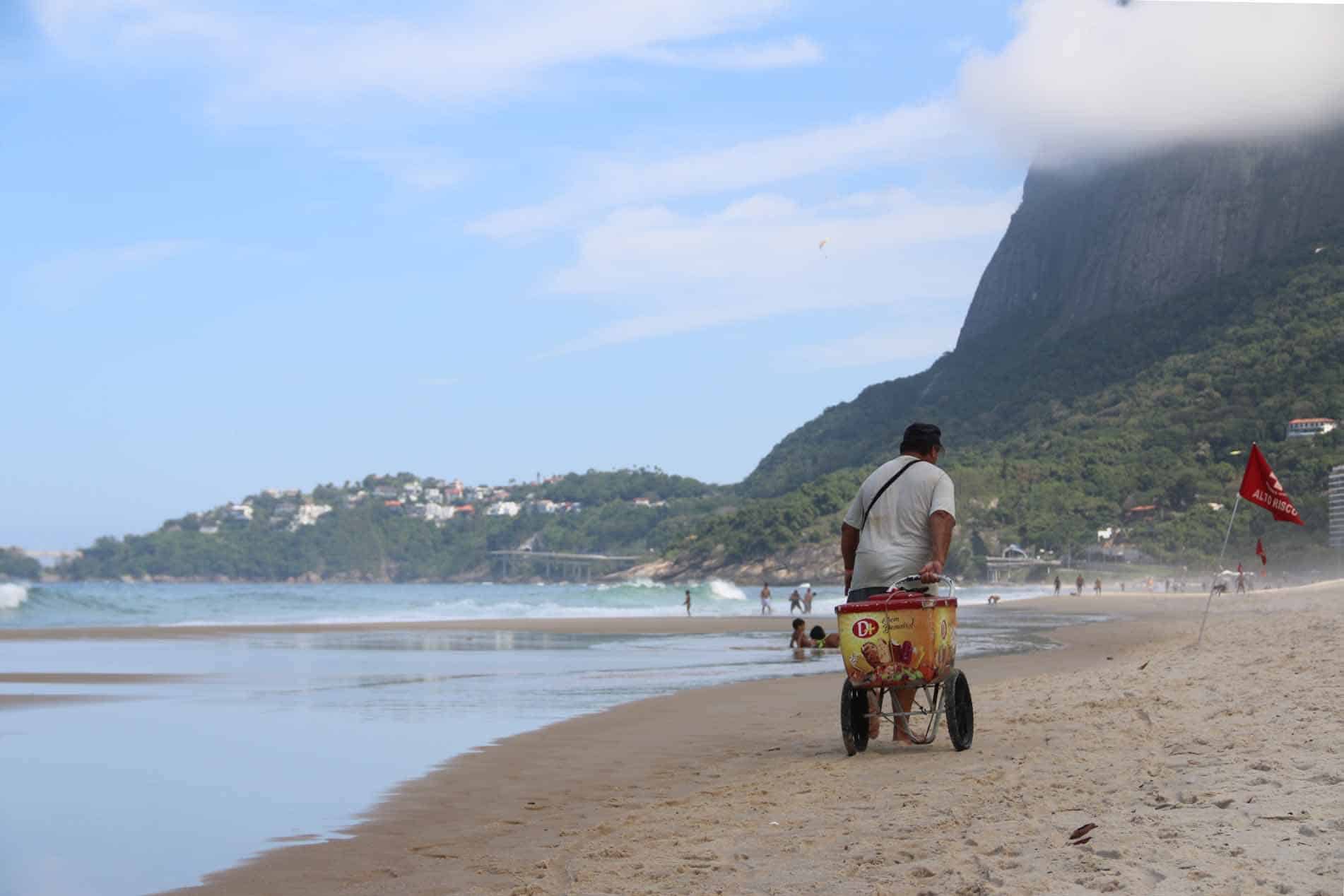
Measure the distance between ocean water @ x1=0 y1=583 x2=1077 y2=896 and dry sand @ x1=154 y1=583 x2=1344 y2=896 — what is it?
508 mm

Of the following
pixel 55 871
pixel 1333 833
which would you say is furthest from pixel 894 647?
pixel 55 871

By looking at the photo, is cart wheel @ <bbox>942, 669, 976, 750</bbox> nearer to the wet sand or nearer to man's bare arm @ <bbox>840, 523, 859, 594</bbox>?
man's bare arm @ <bbox>840, 523, 859, 594</bbox>

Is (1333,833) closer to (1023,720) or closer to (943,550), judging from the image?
(943,550)

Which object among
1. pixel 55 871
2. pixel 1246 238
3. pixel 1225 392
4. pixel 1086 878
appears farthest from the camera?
pixel 1246 238

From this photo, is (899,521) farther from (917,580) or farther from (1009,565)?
(1009,565)

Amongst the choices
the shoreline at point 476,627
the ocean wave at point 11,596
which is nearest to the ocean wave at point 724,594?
the shoreline at point 476,627

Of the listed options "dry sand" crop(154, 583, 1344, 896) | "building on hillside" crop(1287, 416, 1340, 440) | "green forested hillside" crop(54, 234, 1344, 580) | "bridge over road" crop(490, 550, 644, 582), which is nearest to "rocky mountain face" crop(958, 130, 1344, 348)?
"green forested hillside" crop(54, 234, 1344, 580)

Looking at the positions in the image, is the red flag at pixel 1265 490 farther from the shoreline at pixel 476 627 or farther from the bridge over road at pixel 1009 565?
the bridge over road at pixel 1009 565

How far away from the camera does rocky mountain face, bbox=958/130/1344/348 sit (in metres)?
117

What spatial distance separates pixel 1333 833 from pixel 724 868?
1.96 m

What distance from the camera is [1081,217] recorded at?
14662cm

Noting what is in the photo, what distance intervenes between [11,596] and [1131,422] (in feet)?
263

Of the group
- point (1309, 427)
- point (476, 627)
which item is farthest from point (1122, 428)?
point (476, 627)

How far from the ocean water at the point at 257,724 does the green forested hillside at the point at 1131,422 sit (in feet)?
233
